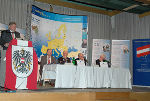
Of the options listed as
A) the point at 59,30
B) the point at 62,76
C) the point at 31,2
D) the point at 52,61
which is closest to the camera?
the point at 62,76

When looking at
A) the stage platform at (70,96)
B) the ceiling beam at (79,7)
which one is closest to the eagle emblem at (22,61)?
the stage platform at (70,96)

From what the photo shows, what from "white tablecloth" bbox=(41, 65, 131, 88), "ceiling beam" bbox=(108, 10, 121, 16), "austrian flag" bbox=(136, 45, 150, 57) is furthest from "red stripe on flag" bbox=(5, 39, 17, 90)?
"ceiling beam" bbox=(108, 10, 121, 16)

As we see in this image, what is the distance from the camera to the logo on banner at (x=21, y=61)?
318cm

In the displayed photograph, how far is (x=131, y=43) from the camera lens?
332 inches

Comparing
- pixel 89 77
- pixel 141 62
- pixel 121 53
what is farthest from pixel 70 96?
pixel 121 53

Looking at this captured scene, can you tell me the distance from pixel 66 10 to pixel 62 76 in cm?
431

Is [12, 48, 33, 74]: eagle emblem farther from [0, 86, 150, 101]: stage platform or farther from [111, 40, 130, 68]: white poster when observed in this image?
[111, 40, 130, 68]: white poster

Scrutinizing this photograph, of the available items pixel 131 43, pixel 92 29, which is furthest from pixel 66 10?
pixel 131 43

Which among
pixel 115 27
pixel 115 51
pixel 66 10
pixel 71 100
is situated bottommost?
pixel 71 100

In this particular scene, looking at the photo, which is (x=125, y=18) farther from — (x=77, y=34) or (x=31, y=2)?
(x=31, y=2)

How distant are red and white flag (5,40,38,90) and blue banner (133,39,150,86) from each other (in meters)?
5.35

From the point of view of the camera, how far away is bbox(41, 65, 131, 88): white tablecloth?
4.68 metres

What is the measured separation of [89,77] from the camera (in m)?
4.98

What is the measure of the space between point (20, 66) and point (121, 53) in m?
5.74
